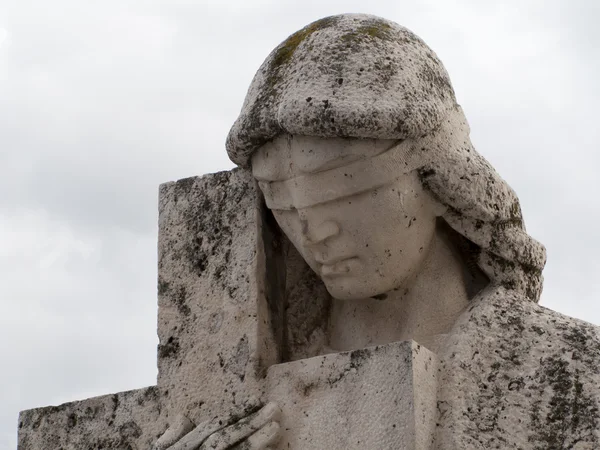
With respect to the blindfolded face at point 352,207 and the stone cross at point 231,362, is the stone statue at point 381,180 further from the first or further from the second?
the stone cross at point 231,362

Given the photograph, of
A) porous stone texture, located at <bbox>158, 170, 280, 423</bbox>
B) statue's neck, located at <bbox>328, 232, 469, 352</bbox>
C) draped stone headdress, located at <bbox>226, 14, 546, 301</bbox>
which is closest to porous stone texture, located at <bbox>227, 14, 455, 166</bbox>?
draped stone headdress, located at <bbox>226, 14, 546, 301</bbox>

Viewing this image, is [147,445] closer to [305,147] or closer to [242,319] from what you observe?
[242,319]

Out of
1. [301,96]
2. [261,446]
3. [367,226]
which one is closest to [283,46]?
[301,96]

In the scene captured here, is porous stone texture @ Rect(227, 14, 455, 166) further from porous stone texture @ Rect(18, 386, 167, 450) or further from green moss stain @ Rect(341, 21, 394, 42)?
porous stone texture @ Rect(18, 386, 167, 450)

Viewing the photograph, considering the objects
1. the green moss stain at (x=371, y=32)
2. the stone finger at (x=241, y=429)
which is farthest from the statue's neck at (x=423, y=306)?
the green moss stain at (x=371, y=32)

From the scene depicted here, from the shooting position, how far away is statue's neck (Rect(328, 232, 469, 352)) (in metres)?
5.25

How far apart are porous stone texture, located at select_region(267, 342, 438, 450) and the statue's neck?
1.10 ft

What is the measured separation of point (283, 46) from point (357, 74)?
0.39 meters

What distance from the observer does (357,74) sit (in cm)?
499

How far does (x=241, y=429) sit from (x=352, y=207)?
82cm

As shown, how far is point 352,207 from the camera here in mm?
5059

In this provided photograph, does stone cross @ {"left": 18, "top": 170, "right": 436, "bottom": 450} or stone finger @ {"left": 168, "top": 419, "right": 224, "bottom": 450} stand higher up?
stone cross @ {"left": 18, "top": 170, "right": 436, "bottom": 450}

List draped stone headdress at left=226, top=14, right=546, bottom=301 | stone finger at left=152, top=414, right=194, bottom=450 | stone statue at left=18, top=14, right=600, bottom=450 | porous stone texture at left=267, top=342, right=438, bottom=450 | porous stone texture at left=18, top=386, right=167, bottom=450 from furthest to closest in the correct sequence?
porous stone texture at left=18, top=386, right=167, bottom=450
stone finger at left=152, top=414, right=194, bottom=450
draped stone headdress at left=226, top=14, right=546, bottom=301
stone statue at left=18, top=14, right=600, bottom=450
porous stone texture at left=267, top=342, right=438, bottom=450

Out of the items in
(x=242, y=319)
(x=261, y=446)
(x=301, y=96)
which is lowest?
(x=261, y=446)
